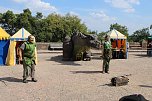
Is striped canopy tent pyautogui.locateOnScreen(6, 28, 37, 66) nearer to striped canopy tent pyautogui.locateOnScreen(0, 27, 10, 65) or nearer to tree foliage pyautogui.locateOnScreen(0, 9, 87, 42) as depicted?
striped canopy tent pyautogui.locateOnScreen(0, 27, 10, 65)

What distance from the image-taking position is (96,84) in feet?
39.1

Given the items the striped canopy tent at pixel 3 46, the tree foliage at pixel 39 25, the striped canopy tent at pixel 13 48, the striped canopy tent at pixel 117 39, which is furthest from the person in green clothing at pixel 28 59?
the tree foliage at pixel 39 25

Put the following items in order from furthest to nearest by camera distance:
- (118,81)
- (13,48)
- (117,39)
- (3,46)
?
(117,39), (3,46), (13,48), (118,81)

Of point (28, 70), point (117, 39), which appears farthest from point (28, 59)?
point (117, 39)

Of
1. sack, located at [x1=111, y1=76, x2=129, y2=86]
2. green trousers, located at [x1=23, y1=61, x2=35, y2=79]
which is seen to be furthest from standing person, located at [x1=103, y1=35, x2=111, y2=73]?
green trousers, located at [x1=23, y1=61, x2=35, y2=79]

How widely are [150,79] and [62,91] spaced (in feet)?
14.6

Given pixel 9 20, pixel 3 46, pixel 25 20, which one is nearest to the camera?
pixel 3 46

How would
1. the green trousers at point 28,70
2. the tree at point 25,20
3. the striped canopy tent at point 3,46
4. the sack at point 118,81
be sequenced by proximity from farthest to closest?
the tree at point 25,20, the striped canopy tent at point 3,46, the green trousers at point 28,70, the sack at point 118,81

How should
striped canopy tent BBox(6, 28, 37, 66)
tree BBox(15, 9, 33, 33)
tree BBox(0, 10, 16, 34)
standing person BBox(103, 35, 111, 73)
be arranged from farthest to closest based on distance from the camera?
tree BBox(0, 10, 16, 34) → tree BBox(15, 9, 33, 33) → striped canopy tent BBox(6, 28, 37, 66) → standing person BBox(103, 35, 111, 73)

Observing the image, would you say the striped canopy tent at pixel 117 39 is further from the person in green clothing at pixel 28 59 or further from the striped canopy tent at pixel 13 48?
the person in green clothing at pixel 28 59

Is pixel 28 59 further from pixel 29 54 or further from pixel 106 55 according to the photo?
pixel 106 55

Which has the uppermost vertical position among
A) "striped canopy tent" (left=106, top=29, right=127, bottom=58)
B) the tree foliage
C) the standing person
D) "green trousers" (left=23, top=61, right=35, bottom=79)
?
the tree foliage

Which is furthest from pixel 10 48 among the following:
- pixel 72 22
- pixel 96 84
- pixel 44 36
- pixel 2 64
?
pixel 72 22

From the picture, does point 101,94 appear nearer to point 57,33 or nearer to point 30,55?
point 30,55
